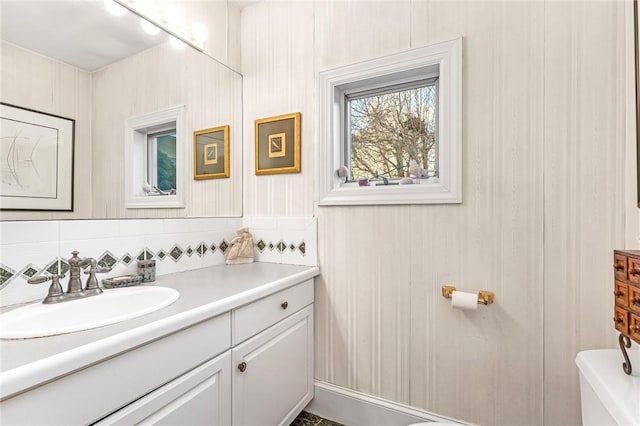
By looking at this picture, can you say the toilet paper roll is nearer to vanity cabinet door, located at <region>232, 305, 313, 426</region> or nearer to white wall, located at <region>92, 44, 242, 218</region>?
vanity cabinet door, located at <region>232, 305, 313, 426</region>

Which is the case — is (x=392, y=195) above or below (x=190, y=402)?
above

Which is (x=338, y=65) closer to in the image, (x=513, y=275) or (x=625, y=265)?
(x=513, y=275)

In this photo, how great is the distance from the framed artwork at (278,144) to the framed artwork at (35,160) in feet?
2.99

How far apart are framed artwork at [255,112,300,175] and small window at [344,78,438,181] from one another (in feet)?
0.95

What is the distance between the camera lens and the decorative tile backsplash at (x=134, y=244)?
103cm

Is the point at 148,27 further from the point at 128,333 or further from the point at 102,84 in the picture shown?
the point at 128,333

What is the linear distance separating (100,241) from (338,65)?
1.39m

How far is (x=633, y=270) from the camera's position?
Answer: 0.73 meters

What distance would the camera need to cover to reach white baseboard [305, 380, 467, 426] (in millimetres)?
1453

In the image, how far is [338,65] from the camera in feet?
5.37

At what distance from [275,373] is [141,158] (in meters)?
1.15

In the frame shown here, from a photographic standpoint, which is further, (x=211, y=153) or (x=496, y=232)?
(x=211, y=153)

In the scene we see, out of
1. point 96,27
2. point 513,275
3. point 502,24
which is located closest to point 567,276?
point 513,275

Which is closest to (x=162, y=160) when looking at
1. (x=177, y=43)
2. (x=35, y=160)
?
(x=35, y=160)
